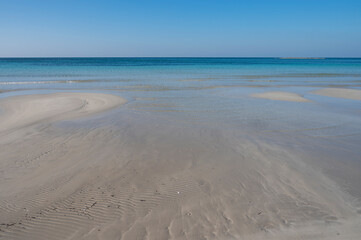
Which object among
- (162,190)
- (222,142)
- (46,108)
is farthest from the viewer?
(46,108)

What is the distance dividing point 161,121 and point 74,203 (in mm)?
5753

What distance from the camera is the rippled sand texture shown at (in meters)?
3.73

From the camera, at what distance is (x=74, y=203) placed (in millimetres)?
4348

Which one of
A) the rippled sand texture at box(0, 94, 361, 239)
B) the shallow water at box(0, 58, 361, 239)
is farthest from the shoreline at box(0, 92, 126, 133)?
the rippled sand texture at box(0, 94, 361, 239)

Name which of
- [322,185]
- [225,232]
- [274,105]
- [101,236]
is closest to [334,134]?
[322,185]

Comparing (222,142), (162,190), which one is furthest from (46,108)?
(162,190)

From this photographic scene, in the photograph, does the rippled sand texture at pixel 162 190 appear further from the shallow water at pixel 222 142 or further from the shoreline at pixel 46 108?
the shoreline at pixel 46 108

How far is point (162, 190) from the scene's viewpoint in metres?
4.76

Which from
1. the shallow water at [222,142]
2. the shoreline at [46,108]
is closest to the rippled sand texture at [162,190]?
the shallow water at [222,142]

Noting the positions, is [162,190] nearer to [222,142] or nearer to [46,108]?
[222,142]

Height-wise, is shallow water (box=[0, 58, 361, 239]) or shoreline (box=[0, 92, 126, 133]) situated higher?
shoreline (box=[0, 92, 126, 133])

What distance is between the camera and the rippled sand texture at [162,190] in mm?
3734

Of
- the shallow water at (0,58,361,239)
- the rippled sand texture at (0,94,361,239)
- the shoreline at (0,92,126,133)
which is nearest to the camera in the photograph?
the rippled sand texture at (0,94,361,239)

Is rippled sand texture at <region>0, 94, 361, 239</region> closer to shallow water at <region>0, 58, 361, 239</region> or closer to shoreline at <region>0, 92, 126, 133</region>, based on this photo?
shallow water at <region>0, 58, 361, 239</region>
